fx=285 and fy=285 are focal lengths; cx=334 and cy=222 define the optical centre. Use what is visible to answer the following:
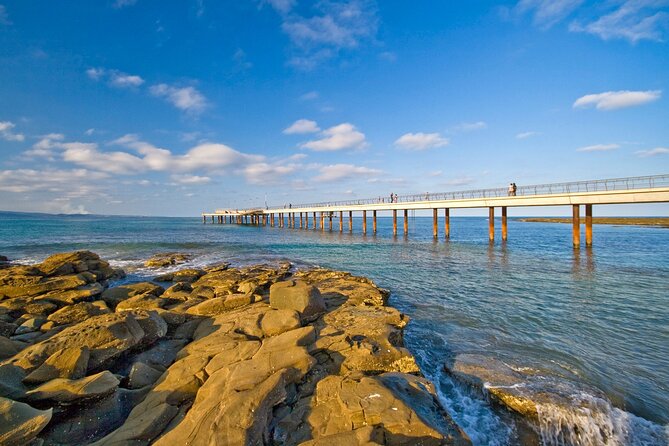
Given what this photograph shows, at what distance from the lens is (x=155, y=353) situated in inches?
257

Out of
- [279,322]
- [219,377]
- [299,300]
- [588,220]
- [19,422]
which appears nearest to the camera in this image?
[19,422]

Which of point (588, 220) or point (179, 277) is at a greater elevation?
point (588, 220)

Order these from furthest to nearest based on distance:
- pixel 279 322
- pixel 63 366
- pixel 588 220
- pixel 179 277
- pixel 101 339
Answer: pixel 588 220 → pixel 179 277 → pixel 279 322 → pixel 101 339 → pixel 63 366

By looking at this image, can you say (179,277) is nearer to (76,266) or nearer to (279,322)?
(76,266)

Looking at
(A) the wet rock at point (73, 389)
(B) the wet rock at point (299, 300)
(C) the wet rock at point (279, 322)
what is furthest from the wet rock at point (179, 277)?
(A) the wet rock at point (73, 389)

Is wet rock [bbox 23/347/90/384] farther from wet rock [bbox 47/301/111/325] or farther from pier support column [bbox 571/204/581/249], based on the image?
pier support column [bbox 571/204/581/249]

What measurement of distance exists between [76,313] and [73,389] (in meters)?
5.60

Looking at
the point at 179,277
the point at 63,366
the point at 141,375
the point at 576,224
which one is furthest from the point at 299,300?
the point at 576,224

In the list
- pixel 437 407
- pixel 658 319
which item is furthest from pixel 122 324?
pixel 658 319

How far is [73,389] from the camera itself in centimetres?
457

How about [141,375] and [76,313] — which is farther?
[76,313]

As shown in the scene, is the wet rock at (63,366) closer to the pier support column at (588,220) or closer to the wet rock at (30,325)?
the wet rock at (30,325)

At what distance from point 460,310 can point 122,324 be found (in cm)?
1018

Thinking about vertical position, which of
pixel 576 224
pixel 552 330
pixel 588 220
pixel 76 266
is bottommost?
pixel 552 330
